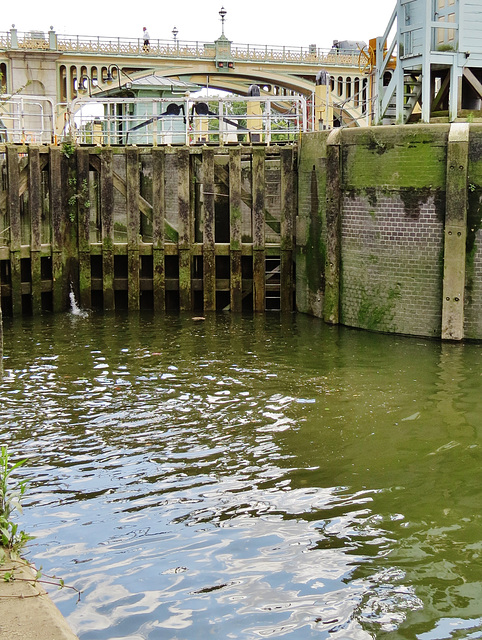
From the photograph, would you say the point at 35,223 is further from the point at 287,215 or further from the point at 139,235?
the point at 287,215

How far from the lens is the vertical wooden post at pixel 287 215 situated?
20594mm

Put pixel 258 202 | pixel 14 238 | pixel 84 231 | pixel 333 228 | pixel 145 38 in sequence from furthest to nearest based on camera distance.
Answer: pixel 145 38 → pixel 84 231 → pixel 258 202 → pixel 14 238 → pixel 333 228

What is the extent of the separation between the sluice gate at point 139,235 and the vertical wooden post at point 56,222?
0.02 m

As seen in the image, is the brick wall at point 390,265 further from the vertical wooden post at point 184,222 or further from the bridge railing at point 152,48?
the bridge railing at point 152,48

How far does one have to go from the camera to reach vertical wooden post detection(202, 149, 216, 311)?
20.5m

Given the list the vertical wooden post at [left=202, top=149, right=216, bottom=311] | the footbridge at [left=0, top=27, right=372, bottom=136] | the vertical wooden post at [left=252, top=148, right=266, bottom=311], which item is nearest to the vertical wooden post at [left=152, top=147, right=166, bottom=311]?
the vertical wooden post at [left=202, top=149, right=216, bottom=311]

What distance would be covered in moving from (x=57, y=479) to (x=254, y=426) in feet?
9.73

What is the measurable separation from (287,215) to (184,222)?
2.30 m

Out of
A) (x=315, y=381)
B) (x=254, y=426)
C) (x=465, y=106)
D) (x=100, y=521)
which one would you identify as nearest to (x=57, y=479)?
(x=100, y=521)

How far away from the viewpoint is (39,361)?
613 inches

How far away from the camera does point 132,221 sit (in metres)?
20.8

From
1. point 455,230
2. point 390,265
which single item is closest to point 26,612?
point 455,230

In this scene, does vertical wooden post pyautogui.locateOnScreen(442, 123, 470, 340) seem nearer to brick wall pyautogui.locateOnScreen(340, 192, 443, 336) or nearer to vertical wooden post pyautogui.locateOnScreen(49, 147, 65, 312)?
brick wall pyautogui.locateOnScreen(340, 192, 443, 336)

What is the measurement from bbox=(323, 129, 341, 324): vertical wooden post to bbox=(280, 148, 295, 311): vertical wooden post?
1834 millimetres
